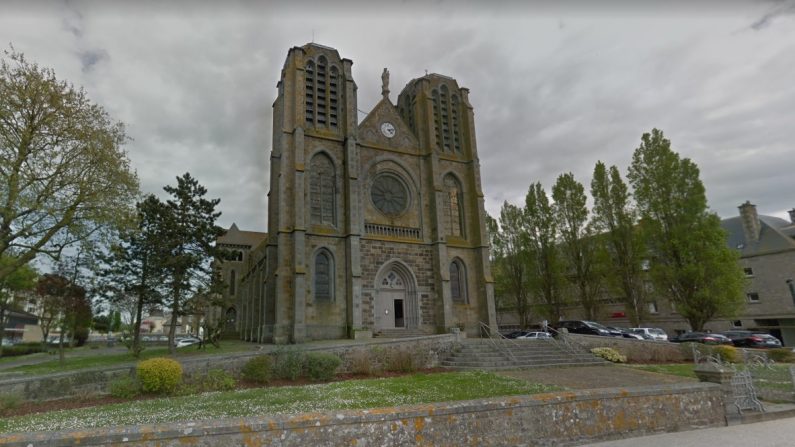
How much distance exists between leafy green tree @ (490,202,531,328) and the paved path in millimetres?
27844

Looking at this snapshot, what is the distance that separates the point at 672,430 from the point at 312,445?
266 inches

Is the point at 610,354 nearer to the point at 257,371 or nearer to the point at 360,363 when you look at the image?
the point at 360,363

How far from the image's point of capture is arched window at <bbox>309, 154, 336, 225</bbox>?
25.8m

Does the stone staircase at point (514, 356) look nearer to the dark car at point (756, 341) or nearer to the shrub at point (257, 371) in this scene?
the shrub at point (257, 371)

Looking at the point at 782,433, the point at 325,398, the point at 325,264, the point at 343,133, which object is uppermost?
the point at 343,133

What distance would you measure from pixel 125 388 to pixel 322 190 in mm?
16728

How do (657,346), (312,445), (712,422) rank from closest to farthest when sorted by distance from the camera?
(312,445)
(712,422)
(657,346)

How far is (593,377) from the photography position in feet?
45.6

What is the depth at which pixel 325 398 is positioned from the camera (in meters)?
9.59

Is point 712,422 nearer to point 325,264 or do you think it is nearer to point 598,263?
point 325,264

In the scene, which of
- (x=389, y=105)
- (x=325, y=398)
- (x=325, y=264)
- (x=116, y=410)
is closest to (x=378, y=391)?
(x=325, y=398)

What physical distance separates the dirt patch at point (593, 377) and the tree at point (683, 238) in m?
13.4

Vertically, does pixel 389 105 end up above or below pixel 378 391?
above

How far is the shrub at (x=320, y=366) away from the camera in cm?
1338
